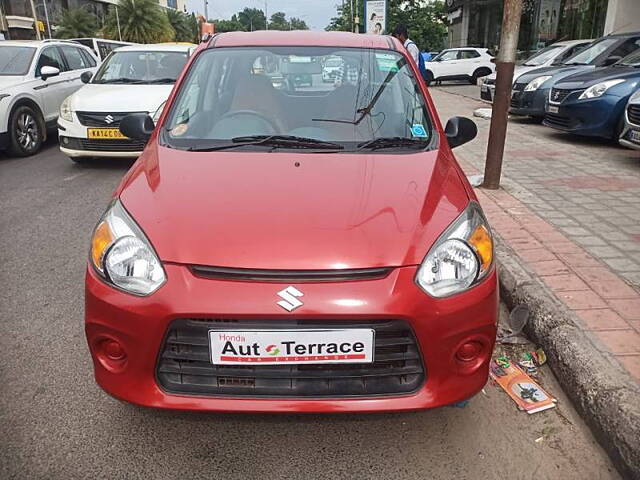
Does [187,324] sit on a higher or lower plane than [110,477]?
higher

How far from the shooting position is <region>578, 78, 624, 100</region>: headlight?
7.71 metres

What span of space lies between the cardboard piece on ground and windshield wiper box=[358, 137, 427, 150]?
120cm

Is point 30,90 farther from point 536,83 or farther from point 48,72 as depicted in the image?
point 536,83

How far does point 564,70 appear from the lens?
1012 cm

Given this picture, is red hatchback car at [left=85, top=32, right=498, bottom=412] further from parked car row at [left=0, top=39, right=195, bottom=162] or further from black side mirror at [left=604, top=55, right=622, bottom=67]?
black side mirror at [left=604, top=55, right=622, bottom=67]

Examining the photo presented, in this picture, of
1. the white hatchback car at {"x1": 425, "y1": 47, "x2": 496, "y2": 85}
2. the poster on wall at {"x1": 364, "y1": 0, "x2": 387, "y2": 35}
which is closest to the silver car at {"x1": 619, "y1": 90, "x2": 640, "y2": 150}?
the poster on wall at {"x1": 364, "y1": 0, "x2": 387, "y2": 35}

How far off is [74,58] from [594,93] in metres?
8.63

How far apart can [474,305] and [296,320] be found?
66cm

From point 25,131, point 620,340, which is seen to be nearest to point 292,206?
point 620,340

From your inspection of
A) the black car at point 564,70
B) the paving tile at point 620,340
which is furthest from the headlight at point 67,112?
the black car at point 564,70

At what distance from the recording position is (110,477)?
6.79 feet

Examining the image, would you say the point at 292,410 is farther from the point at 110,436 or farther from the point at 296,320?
the point at 110,436

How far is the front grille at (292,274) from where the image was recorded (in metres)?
1.93

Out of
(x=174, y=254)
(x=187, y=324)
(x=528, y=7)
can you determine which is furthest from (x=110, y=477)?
(x=528, y=7)
